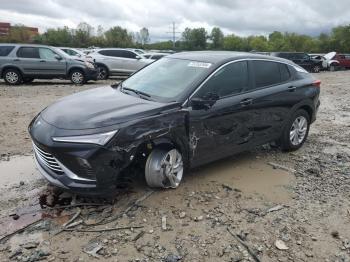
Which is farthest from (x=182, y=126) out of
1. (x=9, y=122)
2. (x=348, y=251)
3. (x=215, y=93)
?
(x=9, y=122)

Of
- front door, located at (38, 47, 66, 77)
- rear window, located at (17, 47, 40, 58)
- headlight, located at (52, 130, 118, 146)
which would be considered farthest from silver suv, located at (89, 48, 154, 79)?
headlight, located at (52, 130, 118, 146)

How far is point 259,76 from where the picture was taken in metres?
5.87

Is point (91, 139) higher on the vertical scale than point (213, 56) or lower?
lower

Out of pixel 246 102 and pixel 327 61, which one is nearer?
pixel 246 102

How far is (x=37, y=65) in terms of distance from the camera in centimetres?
1581

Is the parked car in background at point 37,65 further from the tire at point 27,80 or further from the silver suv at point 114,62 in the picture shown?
the silver suv at point 114,62

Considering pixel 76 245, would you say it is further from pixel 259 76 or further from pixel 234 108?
pixel 259 76

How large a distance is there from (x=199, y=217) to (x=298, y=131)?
3.20m

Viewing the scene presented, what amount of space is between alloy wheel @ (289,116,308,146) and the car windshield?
223 cm

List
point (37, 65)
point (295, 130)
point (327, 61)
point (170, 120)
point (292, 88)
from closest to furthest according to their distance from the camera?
point (170, 120) → point (292, 88) → point (295, 130) → point (37, 65) → point (327, 61)

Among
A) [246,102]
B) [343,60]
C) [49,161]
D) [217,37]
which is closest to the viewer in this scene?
[49,161]

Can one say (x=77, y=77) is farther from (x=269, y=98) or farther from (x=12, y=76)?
(x=269, y=98)

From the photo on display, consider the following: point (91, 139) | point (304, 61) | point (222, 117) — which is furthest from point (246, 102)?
point (304, 61)

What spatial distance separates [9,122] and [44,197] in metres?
4.36
